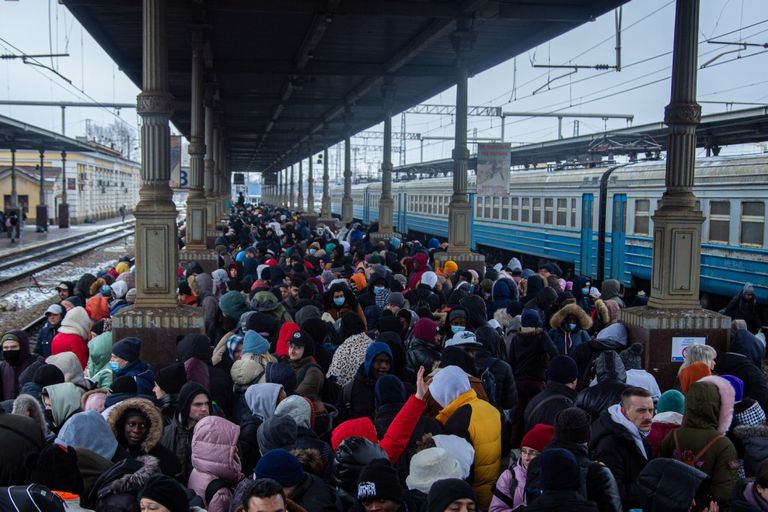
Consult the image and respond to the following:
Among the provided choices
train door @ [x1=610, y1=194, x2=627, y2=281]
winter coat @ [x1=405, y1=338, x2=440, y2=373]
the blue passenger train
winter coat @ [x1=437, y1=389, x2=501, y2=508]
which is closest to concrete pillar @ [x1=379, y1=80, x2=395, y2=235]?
the blue passenger train

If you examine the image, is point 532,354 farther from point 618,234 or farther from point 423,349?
point 618,234

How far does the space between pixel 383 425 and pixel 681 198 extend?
518 centimetres

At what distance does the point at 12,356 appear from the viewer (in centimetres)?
740

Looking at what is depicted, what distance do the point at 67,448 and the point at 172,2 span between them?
12.0 meters

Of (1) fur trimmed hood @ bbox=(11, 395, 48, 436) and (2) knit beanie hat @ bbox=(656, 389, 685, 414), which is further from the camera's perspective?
(2) knit beanie hat @ bbox=(656, 389, 685, 414)

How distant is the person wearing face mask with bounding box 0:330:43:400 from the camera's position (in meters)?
7.15

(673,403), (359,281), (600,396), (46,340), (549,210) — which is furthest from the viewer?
(549,210)

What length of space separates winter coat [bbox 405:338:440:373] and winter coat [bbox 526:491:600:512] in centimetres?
295

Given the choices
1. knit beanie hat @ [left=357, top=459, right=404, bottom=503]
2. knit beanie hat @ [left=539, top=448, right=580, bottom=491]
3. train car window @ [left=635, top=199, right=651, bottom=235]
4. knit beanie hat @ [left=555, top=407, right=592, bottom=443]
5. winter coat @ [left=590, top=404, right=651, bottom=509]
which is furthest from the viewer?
train car window @ [left=635, top=199, right=651, bottom=235]

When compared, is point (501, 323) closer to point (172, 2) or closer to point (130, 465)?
point (130, 465)

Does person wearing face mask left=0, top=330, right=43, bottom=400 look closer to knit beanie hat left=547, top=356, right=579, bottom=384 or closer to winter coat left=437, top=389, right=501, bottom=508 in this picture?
winter coat left=437, top=389, right=501, bottom=508

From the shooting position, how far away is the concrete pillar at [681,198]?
29.2 ft

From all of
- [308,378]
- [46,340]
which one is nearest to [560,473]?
[308,378]

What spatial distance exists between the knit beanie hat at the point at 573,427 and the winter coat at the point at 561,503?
0.55m
